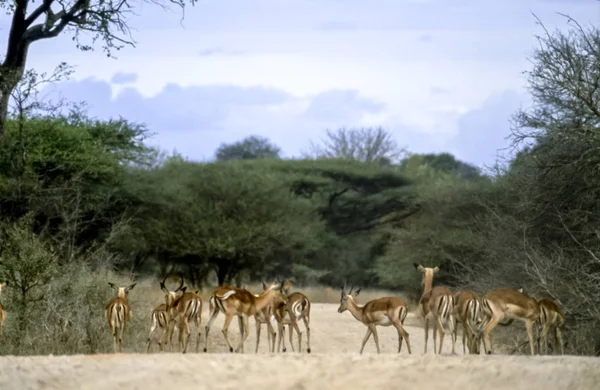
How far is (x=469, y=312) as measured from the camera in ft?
51.5

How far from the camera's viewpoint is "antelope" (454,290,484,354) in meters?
15.7

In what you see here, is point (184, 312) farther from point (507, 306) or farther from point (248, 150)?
point (248, 150)

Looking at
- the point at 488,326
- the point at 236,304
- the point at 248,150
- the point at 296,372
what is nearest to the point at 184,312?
the point at 236,304

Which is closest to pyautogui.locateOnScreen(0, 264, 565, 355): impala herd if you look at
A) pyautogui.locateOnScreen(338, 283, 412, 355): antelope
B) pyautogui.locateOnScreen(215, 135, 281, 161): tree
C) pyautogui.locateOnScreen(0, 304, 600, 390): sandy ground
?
pyautogui.locateOnScreen(338, 283, 412, 355): antelope

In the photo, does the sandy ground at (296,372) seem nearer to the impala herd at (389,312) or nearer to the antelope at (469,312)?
the impala herd at (389,312)

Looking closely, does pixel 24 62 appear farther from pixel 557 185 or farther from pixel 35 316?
pixel 557 185

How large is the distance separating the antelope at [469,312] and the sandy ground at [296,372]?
2537 mm

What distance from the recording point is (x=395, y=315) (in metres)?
16.3

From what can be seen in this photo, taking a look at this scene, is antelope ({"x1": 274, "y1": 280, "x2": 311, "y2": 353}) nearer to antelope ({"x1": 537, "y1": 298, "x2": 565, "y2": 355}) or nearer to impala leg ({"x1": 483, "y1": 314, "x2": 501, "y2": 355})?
impala leg ({"x1": 483, "y1": 314, "x2": 501, "y2": 355})

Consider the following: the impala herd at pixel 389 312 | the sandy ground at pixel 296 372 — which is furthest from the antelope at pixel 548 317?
the sandy ground at pixel 296 372

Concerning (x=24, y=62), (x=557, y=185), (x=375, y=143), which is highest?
(x=375, y=143)

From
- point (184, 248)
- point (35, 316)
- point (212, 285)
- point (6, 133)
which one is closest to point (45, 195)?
point (6, 133)

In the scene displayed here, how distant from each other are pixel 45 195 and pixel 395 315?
14639 millimetres

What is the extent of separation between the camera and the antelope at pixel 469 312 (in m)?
15.7
